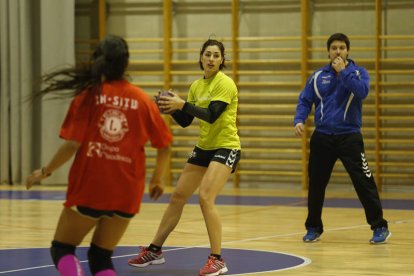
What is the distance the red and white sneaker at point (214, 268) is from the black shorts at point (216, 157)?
0.72 meters

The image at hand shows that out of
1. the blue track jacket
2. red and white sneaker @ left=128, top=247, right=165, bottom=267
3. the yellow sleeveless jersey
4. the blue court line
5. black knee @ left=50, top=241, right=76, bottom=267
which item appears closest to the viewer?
black knee @ left=50, top=241, right=76, bottom=267

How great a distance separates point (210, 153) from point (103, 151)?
2560 mm

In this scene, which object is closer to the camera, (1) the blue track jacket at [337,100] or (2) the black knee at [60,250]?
(2) the black knee at [60,250]

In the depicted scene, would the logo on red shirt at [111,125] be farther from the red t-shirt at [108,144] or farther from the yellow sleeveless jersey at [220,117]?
the yellow sleeveless jersey at [220,117]

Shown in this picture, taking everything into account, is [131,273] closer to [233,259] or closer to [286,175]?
[233,259]

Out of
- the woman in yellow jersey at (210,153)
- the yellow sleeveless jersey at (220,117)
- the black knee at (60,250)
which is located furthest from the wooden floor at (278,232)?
the black knee at (60,250)

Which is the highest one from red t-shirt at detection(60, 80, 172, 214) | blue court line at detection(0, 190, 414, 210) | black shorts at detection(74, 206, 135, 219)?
red t-shirt at detection(60, 80, 172, 214)

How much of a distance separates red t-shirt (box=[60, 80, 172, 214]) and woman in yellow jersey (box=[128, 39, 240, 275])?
6.56 ft

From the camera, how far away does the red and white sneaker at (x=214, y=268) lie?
22.1ft

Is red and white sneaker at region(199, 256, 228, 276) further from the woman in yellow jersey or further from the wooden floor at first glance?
the wooden floor

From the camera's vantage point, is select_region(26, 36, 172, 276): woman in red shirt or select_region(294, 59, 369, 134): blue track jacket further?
select_region(294, 59, 369, 134): blue track jacket

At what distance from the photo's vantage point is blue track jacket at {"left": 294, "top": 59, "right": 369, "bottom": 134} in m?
8.56

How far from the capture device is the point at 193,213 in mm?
11414

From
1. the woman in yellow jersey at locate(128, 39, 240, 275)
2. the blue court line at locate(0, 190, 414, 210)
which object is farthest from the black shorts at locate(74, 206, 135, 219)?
the blue court line at locate(0, 190, 414, 210)
